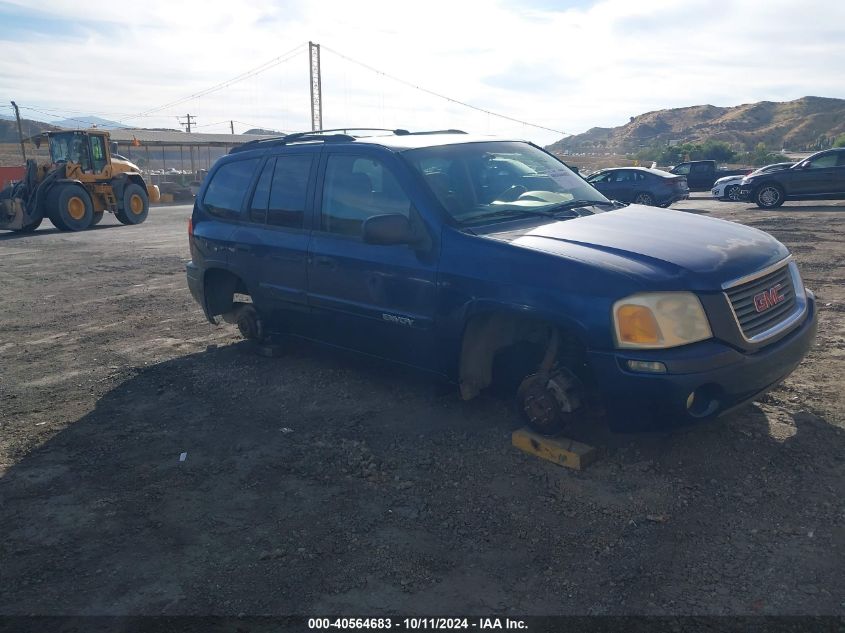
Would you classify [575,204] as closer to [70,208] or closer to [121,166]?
[70,208]

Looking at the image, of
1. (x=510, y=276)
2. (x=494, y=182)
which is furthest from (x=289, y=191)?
(x=510, y=276)

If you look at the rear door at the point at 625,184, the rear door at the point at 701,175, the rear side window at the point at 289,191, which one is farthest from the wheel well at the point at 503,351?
the rear door at the point at 701,175

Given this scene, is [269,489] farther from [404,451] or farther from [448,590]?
[448,590]

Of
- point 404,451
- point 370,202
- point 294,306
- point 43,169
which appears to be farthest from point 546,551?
point 43,169

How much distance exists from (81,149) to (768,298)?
20118 mm

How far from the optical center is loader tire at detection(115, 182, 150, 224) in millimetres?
20359

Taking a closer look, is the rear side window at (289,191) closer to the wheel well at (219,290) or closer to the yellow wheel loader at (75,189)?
the wheel well at (219,290)

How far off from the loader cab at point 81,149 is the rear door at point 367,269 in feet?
56.8

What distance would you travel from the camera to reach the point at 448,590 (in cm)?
282

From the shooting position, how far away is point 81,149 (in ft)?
63.9

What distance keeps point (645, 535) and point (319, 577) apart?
148cm

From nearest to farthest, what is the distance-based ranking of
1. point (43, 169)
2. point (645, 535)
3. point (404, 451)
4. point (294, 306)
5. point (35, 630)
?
point (35, 630)
point (645, 535)
point (404, 451)
point (294, 306)
point (43, 169)

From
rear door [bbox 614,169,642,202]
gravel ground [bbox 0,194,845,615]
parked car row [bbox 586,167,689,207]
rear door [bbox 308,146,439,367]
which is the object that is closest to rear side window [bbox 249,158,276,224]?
rear door [bbox 308,146,439,367]

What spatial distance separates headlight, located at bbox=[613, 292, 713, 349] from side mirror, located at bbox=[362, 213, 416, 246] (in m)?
1.38
